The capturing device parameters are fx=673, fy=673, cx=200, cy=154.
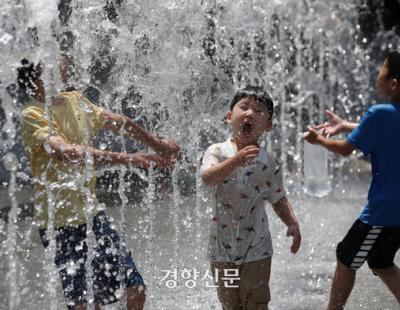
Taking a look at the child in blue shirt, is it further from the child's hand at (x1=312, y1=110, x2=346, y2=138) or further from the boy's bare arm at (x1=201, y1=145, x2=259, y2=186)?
the boy's bare arm at (x1=201, y1=145, x2=259, y2=186)

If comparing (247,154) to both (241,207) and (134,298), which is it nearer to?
(241,207)

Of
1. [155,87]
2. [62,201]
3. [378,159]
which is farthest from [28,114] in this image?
[378,159]

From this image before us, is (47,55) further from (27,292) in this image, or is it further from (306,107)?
(306,107)

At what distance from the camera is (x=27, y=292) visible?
388 cm

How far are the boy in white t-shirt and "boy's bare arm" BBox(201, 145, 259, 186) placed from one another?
0.05 metres

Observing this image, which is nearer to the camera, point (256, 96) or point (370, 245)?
point (256, 96)

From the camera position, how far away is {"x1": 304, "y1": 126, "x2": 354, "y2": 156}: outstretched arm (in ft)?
9.45

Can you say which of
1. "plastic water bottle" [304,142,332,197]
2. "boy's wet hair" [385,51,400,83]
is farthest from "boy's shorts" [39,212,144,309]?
"plastic water bottle" [304,142,332,197]

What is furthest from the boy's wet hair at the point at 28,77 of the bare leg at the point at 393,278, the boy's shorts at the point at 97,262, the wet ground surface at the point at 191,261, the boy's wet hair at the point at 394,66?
the bare leg at the point at 393,278

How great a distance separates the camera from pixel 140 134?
279 centimetres

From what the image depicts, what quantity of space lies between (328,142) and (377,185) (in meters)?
0.31

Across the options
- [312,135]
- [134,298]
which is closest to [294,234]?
[312,135]

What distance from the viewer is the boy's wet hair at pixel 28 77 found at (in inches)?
104

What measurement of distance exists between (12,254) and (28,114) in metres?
2.46
